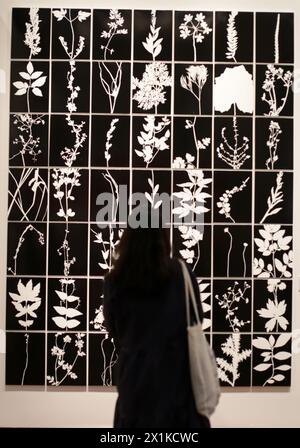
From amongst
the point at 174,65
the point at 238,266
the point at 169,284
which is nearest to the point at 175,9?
the point at 174,65

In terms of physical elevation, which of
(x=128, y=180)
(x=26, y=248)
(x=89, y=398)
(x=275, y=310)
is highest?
(x=128, y=180)

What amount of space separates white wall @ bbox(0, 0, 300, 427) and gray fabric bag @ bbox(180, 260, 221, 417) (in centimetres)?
112

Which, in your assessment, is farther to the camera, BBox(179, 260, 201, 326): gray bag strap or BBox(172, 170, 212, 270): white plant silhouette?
BBox(172, 170, 212, 270): white plant silhouette

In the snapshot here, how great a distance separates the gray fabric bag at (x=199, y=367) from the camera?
4.65 ft

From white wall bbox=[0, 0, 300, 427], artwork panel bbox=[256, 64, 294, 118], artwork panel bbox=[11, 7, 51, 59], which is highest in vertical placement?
artwork panel bbox=[11, 7, 51, 59]

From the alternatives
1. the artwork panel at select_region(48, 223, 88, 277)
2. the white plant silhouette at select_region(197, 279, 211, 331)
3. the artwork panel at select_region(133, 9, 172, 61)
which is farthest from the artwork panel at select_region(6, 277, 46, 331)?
the artwork panel at select_region(133, 9, 172, 61)

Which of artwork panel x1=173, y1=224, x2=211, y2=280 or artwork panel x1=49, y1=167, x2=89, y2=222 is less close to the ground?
artwork panel x1=49, y1=167, x2=89, y2=222

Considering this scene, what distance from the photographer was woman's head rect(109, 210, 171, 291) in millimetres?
1406

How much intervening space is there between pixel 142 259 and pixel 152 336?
0.87ft

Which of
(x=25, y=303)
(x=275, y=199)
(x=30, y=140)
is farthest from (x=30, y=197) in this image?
(x=275, y=199)

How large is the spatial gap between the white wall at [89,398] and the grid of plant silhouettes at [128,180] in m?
0.06

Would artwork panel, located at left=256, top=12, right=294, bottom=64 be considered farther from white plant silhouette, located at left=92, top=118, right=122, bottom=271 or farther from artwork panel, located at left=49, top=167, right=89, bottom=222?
artwork panel, located at left=49, top=167, right=89, bottom=222

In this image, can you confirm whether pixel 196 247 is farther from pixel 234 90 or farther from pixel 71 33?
pixel 71 33

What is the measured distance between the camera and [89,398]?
2449 mm
